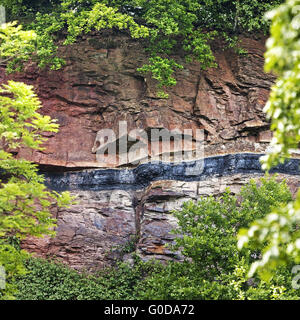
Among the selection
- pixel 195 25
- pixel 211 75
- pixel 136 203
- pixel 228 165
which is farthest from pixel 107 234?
pixel 195 25

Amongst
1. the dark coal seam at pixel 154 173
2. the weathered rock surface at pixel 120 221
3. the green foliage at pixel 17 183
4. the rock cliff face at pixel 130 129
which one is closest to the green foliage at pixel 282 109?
the green foliage at pixel 17 183

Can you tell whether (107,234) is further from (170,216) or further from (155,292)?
(155,292)

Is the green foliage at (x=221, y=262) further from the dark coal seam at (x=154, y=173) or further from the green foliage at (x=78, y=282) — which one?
the dark coal seam at (x=154, y=173)

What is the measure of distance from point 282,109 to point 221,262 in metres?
8.24

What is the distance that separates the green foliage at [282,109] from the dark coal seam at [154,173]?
13547mm

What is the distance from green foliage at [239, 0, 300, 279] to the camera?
4.75 meters

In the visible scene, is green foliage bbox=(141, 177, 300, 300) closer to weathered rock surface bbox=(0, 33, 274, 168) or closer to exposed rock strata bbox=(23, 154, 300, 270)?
exposed rock strata bbox=(23, 154, 300, 270)

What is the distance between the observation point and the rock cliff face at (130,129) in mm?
18547

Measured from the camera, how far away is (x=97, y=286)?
1669 cm

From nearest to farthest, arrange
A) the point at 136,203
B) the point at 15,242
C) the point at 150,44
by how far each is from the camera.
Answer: the point at 15,242
the point at 136,203
the point at 150,44

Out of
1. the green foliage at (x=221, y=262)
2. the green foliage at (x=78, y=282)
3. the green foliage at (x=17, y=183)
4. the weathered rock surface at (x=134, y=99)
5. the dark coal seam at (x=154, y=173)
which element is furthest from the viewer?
the weathered rock surface at (x=134, y=99)

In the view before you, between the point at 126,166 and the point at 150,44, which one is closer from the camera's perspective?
the point at 126,166

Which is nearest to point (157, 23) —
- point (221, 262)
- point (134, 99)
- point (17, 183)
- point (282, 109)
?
point (134, 99)

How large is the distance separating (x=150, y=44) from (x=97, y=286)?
11013 millimetres
